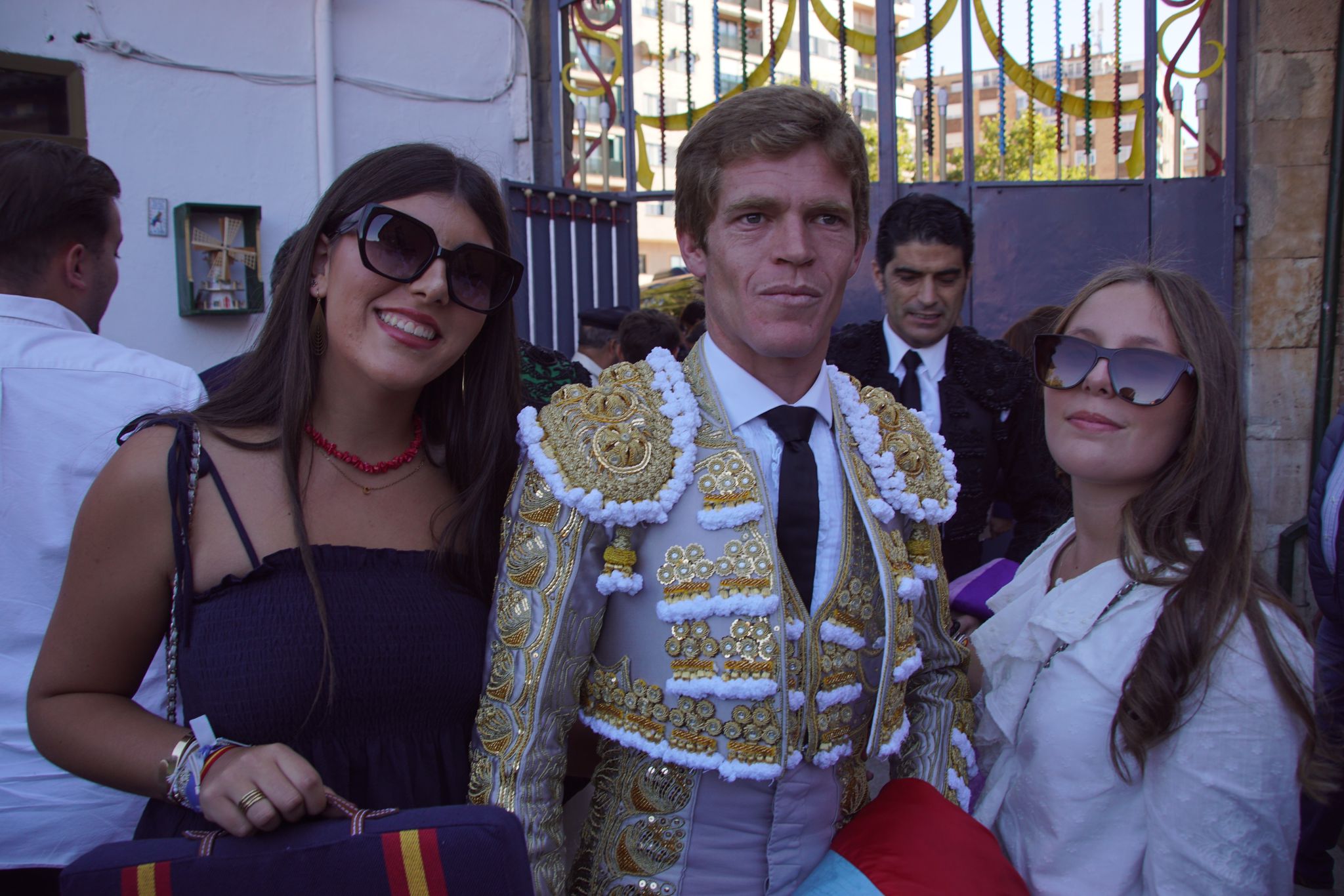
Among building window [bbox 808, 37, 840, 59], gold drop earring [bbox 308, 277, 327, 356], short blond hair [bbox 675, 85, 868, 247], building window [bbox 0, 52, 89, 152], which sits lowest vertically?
gold drop earring [bbox 308, 277, 327, 356]

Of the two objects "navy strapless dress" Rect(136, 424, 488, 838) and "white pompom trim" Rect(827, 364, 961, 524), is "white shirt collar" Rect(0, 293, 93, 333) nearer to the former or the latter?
"navy strapless dress" Rect(136, 424, 488, 838)

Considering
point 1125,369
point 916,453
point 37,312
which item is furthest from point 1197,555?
point 37,312

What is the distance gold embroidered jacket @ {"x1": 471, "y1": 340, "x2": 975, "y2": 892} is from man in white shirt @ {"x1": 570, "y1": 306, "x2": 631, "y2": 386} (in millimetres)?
3970

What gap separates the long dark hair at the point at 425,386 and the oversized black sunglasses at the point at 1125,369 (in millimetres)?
1007

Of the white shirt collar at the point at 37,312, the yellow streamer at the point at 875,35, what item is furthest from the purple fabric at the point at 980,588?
the yellow streamer at the point at 875,35

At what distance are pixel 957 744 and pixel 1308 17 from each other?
4967mm

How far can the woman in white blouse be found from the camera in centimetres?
147

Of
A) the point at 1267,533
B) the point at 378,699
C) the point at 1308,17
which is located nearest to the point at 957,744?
the point at 378,699

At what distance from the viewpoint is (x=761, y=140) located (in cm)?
154

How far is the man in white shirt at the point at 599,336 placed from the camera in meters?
5.58

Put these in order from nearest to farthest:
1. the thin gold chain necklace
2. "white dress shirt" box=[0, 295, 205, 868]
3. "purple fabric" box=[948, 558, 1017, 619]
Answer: the thin gold chain necklace < "white dress shirt" box=[0, 295, 205, 868] < "purple fabric" box=[948, 558, 1017, 619]

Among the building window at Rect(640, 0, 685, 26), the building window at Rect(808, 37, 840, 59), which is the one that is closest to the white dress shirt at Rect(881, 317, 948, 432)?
the building window at Rect(640, 0, 685, 26)

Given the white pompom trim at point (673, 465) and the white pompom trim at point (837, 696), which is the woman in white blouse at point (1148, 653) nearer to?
the white pompom trim at point (837, 696)

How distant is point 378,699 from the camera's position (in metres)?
1.51
